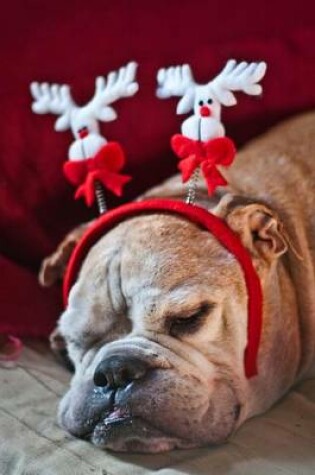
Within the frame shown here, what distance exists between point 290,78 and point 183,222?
50 cm

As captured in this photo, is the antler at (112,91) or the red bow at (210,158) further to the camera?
the antler at (112,91)

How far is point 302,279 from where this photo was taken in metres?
1.62

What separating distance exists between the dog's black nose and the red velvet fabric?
16.8 inches

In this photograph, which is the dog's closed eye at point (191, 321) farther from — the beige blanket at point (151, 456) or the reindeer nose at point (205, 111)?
the reindeer nose at point (205, 111)

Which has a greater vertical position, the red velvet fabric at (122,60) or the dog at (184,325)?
the red velvet fabric at (122,60)

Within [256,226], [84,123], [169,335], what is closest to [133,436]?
[169,335]

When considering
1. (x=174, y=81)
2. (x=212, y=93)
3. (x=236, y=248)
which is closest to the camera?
(x=236, y=248)

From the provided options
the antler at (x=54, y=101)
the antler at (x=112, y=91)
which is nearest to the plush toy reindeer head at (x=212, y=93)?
the antler at (x=112, y=91)

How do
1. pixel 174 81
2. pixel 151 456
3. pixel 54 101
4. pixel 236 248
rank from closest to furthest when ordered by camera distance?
1. pixel 151 456
2. pixel 236 248
3. pixel 174 81
4. pixel 54 101

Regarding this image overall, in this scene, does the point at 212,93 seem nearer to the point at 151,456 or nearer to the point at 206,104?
the point at 206,104

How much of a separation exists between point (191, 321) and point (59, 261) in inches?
15.2

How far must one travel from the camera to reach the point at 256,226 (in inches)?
60.4

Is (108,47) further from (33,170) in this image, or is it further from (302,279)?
(302,279)

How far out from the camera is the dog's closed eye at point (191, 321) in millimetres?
1453
